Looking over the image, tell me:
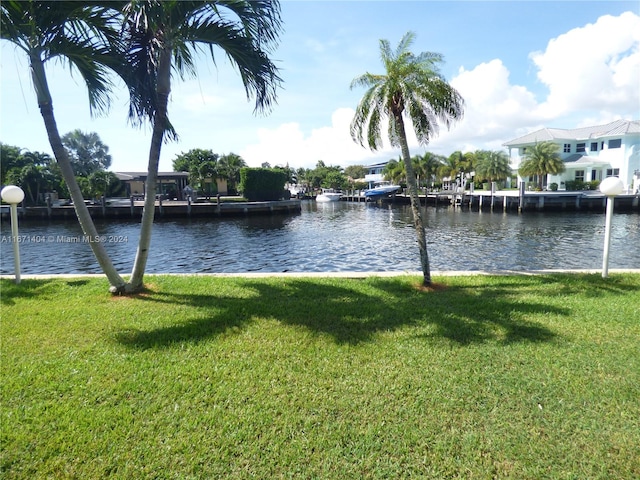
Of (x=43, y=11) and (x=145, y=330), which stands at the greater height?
(x=43, y=11)

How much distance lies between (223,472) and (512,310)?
5262mm

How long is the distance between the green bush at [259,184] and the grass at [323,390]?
4139 centimetres

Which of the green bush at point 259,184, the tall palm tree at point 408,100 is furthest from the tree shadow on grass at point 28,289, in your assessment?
the green bush at point 259,184

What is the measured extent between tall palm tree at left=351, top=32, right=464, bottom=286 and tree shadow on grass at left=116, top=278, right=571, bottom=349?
1.48 m

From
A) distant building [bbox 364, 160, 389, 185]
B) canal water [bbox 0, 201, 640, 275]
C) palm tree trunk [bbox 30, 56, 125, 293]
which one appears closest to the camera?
palm tree trunk [bbox 30, 56, 125, 293]

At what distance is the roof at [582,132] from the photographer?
1777 inches

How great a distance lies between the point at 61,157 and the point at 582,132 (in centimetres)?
6175

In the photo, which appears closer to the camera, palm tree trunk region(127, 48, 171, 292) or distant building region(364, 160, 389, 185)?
palm tree trunk region(127, 48, 171, 292)

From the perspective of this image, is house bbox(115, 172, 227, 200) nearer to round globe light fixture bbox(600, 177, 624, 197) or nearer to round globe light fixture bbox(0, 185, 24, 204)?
round globe light fixture bbox(0, 185, 24, 204)

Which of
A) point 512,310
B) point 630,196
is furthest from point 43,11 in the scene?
point 630,196

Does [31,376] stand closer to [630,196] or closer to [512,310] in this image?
[512,310]

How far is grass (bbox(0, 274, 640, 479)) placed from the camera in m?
2.93

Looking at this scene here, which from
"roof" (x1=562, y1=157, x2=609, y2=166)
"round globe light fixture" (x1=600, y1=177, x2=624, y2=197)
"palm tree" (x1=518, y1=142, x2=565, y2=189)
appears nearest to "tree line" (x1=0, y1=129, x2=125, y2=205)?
"round globe light fixture" (x1=600, y1=177, x2=624, y2=197)

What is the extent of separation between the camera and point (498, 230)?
2573 centimetres
